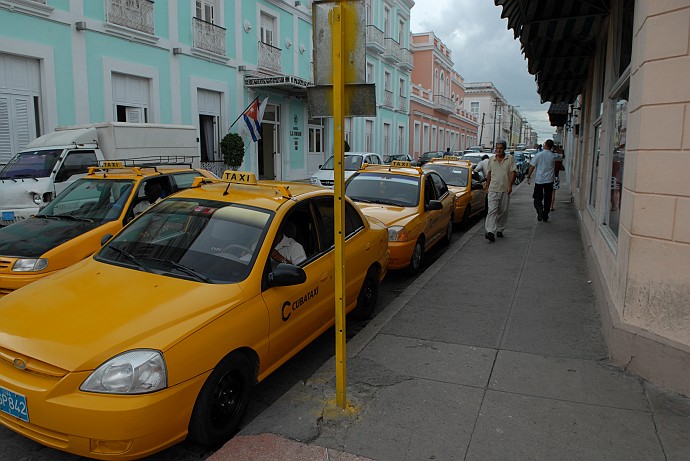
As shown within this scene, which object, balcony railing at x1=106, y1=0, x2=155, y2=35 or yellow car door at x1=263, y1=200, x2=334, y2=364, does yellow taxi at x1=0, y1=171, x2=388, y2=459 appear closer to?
yellow car door at x1=263, y1=200, x2=334, y2=364

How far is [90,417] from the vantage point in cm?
268

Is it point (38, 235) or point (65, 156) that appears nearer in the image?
point (38, 235)

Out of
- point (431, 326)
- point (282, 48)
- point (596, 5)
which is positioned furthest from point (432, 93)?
point (431, 326)

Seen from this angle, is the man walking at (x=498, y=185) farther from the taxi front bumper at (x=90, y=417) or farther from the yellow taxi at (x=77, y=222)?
the taxi front bumper at (x=90, y=417)

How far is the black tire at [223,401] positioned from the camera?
309 cm

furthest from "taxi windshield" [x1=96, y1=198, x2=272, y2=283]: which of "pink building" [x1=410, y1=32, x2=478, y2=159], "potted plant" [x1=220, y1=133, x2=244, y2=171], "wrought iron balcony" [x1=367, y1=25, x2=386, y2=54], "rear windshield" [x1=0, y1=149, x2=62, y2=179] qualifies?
"pink building" [x1=410, y1=32, x2=478, y2=159]

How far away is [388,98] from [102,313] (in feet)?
109

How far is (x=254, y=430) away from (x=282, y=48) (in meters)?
20.8

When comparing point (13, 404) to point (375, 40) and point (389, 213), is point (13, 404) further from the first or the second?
point (375, 40)

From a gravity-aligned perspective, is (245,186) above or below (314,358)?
above

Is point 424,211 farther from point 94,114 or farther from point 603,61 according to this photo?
point 94,114

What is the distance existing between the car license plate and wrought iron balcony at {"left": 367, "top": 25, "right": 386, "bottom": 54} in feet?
95.8

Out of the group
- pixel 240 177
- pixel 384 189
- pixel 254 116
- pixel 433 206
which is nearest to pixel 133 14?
pixel 254 116

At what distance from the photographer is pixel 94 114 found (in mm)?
14070
